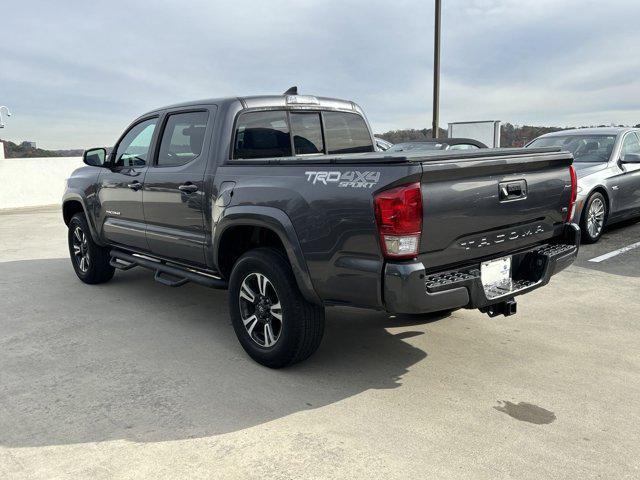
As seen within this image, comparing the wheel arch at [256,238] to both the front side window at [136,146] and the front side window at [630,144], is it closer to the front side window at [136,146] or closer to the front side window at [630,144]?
the front side window at [136,146]

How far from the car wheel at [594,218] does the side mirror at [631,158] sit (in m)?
0.80

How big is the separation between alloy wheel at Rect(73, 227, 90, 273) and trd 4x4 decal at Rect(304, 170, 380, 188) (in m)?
3.94

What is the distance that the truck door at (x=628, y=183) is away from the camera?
324 inches

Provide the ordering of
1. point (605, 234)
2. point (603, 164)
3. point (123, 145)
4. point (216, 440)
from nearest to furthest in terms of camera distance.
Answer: point (216, 440) → point (123, 145) → point (603, 164) → point (605, 234)

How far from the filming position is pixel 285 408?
10.8 feet

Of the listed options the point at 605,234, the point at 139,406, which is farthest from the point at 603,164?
the point at 139,406

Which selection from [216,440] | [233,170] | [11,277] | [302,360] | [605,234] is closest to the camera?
[216,440]

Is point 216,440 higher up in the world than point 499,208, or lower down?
lower down

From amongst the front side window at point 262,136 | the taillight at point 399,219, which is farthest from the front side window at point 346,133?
the taillight at point 399,219

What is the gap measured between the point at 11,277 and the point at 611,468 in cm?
683

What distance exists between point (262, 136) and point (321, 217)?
1.42 m

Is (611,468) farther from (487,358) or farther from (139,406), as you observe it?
(139,406)

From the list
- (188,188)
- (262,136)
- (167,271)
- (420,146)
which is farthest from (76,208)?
(420,146)

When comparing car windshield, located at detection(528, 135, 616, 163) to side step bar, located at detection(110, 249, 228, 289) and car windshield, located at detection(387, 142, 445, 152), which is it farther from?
side step bar, located at detection(110, 249, 228, 289)
